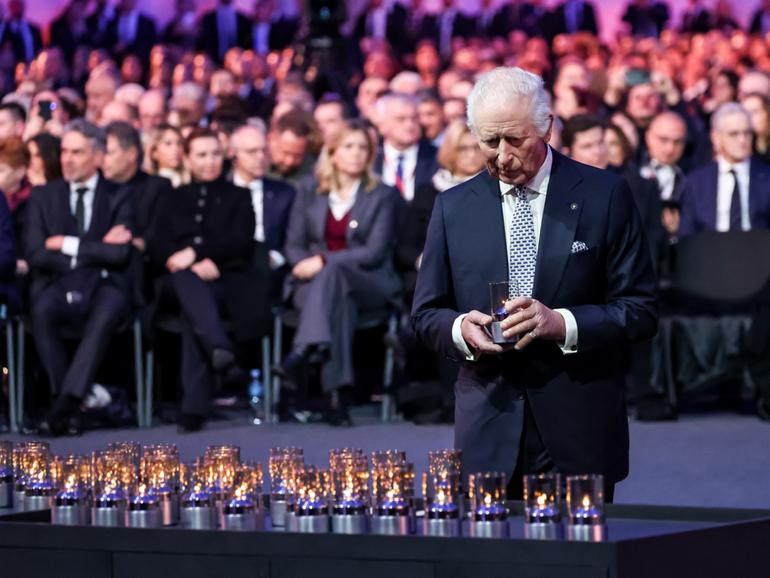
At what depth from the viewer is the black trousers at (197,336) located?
927 centimetres

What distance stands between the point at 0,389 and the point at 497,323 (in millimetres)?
6879

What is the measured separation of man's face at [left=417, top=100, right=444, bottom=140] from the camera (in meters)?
12.3

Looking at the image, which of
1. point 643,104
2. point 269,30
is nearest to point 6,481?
point 643,104

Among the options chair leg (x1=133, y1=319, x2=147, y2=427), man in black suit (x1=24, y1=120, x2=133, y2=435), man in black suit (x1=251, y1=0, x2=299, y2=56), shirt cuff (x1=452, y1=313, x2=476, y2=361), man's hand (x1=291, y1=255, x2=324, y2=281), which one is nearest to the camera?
shirt cuff (x1=452, y1=313, x2=476, y2=361)

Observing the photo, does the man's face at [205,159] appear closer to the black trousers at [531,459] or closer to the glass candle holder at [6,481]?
the glass candle holder at [6,481]

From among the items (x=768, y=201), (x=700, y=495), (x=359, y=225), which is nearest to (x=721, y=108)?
(x=768, y=201)

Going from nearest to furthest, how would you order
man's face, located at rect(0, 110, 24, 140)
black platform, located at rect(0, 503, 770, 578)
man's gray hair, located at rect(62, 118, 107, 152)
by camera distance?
black platform, located at rect(0, 503, 770, 578) → man's gray hair, located at rect(62, 118, 107, 152) → man's face, located at rect(0, 110, 24, 140)

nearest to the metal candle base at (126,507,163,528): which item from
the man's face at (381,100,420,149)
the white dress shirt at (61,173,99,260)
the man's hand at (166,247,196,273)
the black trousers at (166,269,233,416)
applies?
the black trousers at (166,269,233,416)

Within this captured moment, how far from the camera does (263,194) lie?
10250 millimetres

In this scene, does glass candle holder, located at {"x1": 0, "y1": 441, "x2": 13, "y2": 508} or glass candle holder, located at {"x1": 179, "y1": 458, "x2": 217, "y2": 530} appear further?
glass candle holder, located at {"x1": 0, "y1": 441, "x2": 13, "y2": 508}

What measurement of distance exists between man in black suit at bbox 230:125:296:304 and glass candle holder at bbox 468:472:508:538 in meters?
6.45

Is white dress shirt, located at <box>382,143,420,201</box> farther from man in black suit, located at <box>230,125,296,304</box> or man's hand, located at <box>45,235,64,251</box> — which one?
man's hand, located at <box>45,235,64,251</box>

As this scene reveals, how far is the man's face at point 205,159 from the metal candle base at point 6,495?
5859 mm

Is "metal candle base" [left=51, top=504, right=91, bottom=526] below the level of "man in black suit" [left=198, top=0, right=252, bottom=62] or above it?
below
